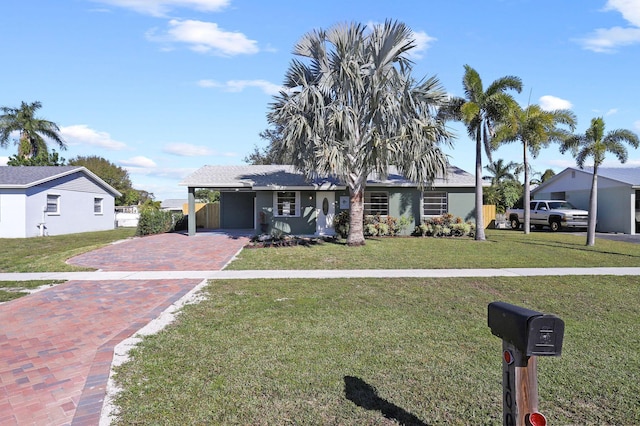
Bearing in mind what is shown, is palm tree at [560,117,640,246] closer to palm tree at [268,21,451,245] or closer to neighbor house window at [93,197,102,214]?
palm tree at [268,21,451,245]

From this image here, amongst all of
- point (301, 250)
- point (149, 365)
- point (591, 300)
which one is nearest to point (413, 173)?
point (301, 250)

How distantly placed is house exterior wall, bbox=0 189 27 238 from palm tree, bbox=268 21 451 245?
Result: 50.6ft

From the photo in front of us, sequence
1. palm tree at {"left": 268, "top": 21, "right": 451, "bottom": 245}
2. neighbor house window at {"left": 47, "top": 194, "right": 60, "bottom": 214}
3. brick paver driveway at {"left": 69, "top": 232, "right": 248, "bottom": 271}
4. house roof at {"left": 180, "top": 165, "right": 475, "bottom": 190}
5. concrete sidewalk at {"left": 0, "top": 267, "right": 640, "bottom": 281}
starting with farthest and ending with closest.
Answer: neighbor house window at {"left": 47, "top": 194, "right": 60, "bottom": 214}, house roof at {"left": 180, "top": 165, "right": 475, "bottom": 190}, palm tree at {"left": 268, "top": 21, "right": 451, "bottom": 245}, brick paver driveway at {"left": 69, "top": 232, "right": 248, "bottom": 271}, concrete sidewalk at {"left": 0, "top": 267, "right": 640, "bottom": 281}

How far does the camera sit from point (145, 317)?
6.16m

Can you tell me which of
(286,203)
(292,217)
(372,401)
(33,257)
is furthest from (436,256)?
(33,257)

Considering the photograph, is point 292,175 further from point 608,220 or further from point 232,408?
point 608,220

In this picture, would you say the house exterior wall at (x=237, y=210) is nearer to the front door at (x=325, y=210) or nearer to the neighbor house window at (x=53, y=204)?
the front door at (x=325, y=210)

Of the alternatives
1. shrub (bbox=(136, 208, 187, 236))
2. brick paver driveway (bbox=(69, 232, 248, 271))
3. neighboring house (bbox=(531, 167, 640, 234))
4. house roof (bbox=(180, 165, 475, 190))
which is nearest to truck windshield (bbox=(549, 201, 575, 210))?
neighboring house (bbox=(531, 167, 640, 234))

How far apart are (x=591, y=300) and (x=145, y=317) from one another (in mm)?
7708

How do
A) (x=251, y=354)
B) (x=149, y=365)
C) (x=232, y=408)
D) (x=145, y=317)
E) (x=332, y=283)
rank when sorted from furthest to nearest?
(x=332, y=283), (x=145, y=317), (x=251, y=354), (x=149, y=365), (x=232, y=408)

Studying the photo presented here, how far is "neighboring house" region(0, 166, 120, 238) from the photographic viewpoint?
67.2ft

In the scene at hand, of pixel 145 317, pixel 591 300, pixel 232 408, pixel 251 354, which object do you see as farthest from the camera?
pixel 591 300

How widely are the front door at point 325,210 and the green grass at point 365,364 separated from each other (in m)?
11.8

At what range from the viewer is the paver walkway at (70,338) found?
3.49 m
